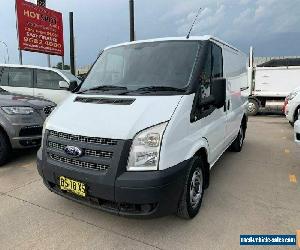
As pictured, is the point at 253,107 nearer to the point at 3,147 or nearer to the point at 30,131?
the point at 30,131

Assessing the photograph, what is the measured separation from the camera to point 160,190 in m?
2.82

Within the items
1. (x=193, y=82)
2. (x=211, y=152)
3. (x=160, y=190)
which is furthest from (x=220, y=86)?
(x=160, y=190)

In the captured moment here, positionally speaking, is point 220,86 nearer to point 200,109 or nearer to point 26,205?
point 200,109

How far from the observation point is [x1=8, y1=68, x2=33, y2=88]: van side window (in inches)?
328

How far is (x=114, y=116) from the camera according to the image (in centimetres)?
310

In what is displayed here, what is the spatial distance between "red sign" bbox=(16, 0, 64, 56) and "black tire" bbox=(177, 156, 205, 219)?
12.1 meters

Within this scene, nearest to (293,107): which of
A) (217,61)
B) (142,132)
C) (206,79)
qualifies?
(217,61)

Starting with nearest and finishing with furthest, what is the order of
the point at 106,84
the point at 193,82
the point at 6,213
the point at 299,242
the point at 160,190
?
the point at 160,190
the point at 299,242
the point at 193,82
the point at 6,213
the point at 106,84

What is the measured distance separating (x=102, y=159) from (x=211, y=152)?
1705 mm

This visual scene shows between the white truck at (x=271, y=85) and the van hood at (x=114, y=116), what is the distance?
10525 millimetres

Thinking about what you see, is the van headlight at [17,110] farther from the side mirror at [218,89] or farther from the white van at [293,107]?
the white van at [293,107]

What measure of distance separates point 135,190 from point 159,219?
2.99 feet

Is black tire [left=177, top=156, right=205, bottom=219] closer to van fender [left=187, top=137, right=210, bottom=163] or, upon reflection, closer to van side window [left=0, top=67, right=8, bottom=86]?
van fender [left=187, top=137, right=210, bottom=163]

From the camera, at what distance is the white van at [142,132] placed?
288cm
